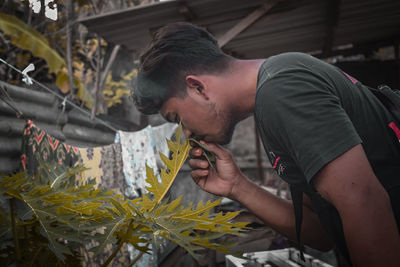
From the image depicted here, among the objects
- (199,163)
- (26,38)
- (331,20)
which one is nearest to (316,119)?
(199,163)

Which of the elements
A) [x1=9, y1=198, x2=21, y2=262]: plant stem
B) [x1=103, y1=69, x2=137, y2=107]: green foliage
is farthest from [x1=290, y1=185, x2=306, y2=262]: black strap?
[x1=103, y1=69, x2=137, y2=107]: green foliage

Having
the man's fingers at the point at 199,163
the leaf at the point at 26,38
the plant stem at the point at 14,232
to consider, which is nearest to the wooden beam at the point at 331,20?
the man's fingers at the point at 199,163

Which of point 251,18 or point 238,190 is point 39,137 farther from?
point 251,18

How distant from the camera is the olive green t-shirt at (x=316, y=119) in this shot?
0.84 m

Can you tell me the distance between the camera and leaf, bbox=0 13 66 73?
417 cm

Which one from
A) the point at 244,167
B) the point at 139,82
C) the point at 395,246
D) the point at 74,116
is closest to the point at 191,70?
the point at 139,82

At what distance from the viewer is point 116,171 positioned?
9.89 feet

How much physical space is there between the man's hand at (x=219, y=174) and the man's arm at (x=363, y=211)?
71 cm

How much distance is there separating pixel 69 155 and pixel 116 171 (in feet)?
2.07

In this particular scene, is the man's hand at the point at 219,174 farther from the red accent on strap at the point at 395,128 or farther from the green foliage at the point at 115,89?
the green foliage at the point at 115,89

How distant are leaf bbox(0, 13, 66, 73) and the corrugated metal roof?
118 centimetres

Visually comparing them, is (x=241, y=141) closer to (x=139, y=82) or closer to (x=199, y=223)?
(x=139, y=82)

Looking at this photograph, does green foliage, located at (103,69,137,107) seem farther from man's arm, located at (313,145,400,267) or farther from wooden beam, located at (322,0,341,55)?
man's arm, located at (313,145,400,267)

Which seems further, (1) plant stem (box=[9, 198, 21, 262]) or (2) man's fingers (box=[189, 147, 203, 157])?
(2) man's fingers (box=[189, 147, 203, 157])
